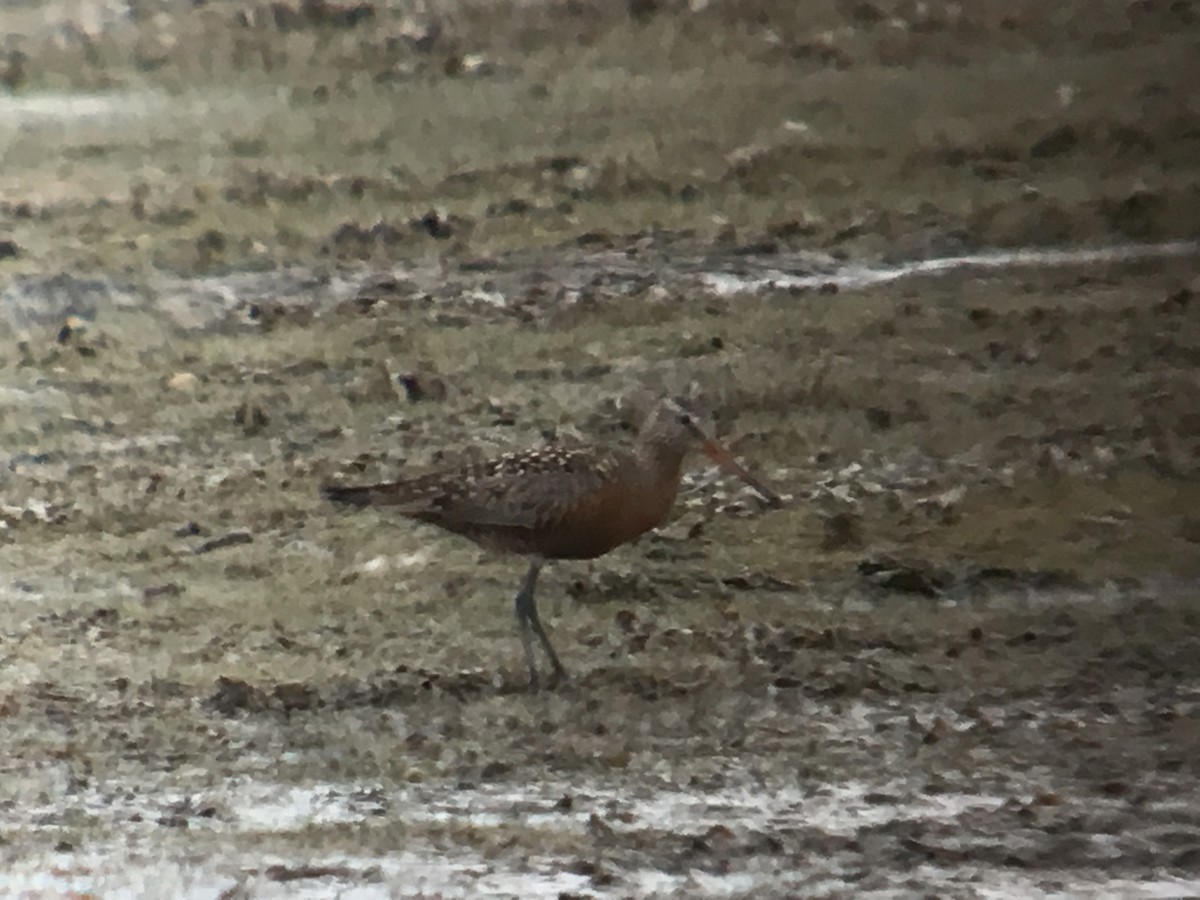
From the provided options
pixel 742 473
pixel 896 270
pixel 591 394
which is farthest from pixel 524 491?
pixel 896 270

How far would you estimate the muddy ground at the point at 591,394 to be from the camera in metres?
1.24

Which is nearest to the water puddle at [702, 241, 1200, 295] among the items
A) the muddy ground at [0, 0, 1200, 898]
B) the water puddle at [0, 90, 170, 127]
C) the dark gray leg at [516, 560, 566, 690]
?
the muddy ground at [0, 0, 1200, 898]

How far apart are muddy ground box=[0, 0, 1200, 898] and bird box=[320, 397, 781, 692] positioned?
0.02 m

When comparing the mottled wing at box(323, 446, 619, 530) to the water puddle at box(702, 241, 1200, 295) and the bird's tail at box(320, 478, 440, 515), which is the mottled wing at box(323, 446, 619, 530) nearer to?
the bird's tail at box(320, 478, 440, 515)

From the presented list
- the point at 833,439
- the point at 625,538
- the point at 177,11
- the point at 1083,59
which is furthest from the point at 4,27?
the point at 1083,59

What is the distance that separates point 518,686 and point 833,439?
43cm

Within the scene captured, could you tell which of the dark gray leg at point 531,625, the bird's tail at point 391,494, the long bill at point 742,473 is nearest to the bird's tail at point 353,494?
the bird's tail at point 391,494

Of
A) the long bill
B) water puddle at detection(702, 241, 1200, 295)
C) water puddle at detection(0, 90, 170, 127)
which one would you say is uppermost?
water puddle at detection(0, 90, 170, 127)

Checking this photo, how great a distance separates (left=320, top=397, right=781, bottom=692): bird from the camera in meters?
1.25

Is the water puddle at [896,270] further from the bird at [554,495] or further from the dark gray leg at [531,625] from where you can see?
the dark gray leg at [531,625]

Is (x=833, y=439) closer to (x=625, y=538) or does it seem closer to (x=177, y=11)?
(x=625, y=538)

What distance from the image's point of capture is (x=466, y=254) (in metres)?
1.29

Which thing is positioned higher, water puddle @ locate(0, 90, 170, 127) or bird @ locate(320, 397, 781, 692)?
water puddle @ locate(0, 90, 170, 127)

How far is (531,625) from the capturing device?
1283 mm
